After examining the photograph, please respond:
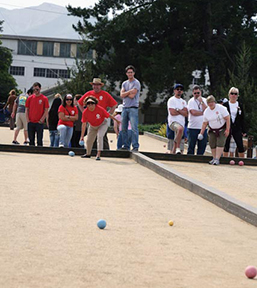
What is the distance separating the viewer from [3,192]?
321 inches

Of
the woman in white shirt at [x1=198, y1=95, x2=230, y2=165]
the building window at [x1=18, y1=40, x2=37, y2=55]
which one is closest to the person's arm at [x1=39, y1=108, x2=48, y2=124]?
the woman in white shirt at [x1=198, y1=95, x2=230, y2=165]

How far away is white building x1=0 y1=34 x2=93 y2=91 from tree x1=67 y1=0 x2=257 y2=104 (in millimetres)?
34540

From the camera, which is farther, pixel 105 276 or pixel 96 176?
pixel 96 176

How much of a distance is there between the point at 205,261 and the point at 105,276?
2.98 feet

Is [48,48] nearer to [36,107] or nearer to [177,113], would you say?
[36,107]

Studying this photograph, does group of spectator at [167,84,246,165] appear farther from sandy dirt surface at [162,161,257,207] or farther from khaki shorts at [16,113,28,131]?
khaki shorts at [16,113,28,131]

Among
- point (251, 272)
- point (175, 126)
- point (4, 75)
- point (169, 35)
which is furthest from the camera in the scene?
point (4, 75)

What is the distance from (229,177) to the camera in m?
11.8

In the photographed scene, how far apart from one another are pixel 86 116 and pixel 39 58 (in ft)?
234

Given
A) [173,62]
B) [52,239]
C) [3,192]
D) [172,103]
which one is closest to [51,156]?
[172,103]

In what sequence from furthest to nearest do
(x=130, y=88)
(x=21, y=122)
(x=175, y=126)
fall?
(x=21, y=122) → (x=175, y=126) → (x=130, y=88)

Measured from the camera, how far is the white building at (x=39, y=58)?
83.3 meters

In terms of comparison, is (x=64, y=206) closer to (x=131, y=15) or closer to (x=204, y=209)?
(x=204, y=209)

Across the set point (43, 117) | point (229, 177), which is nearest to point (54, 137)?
point (43, 117)
